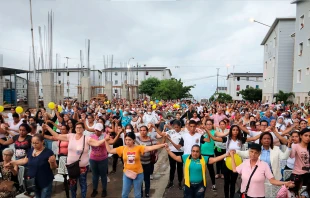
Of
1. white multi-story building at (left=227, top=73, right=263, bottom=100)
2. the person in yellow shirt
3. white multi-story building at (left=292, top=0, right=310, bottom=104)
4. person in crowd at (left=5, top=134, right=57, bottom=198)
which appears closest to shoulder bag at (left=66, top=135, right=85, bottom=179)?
person in crowd at (left=5, top=134, right=57, bottom=198)

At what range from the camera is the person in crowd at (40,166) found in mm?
3758

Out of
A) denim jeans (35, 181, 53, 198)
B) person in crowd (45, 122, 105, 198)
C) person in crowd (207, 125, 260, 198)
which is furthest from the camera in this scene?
person in crowd (207, 125, 260, 198)

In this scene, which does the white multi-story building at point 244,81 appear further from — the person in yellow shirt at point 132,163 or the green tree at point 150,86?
the person in yellow shirt at point 132,163

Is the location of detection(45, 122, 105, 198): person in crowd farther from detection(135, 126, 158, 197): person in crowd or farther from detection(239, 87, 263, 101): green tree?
detection(239, 87, 263, 101): green tree

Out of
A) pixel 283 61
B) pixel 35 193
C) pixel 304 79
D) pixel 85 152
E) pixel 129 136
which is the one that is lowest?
pixel 35 193

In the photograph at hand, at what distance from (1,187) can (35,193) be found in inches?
24.4

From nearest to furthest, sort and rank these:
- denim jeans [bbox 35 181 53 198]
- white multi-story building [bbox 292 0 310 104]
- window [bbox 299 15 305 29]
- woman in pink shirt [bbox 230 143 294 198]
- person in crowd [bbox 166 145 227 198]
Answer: woman in pink shirt [bbox 230 143 294 198] → person in crowd [bbox 166 145 227 198] → denim jeans [bbox 35 181 53 198] → white multi-story building [bbox 292 0 310 104] → window [bbox 299 15 305 29]

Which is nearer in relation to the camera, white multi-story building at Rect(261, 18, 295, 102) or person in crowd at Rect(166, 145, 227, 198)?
person in crowd at Rect(166, 145, 227, 198)

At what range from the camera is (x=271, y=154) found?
3920mm

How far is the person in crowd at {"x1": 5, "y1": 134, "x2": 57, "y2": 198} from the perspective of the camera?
3.76 meters

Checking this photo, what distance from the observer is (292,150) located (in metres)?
3.97

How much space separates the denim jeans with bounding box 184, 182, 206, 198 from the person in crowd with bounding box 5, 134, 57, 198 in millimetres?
2293

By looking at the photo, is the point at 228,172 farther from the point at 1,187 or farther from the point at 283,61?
the point at 283,61

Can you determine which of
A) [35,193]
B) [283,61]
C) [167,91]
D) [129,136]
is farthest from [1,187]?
[167,91]
